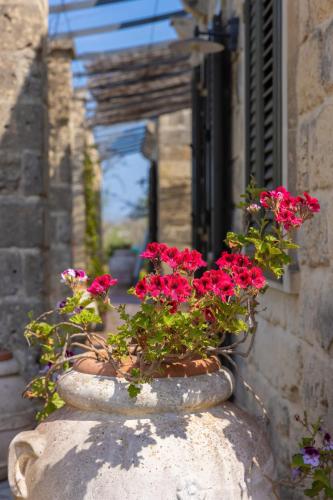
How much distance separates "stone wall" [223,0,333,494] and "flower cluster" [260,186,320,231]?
23 centimetres

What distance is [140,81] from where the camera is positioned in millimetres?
8727

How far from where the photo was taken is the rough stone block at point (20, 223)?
11.4 ft

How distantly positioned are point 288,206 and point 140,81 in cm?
741

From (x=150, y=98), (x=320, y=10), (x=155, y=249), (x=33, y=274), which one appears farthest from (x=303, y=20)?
(x=150, y=98)

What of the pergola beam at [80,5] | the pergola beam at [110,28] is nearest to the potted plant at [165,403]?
the pergola beam at [80,5]

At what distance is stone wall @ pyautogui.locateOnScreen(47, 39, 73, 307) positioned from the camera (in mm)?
6914

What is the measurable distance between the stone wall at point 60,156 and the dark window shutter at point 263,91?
149 inches

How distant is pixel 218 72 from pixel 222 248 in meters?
1.13

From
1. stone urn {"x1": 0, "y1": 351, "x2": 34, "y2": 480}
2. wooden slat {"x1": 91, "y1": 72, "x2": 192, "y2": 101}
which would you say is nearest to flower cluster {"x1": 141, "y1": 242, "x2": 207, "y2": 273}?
stone urn {"x1": 0, "y1": 351, "x2": 34, "y2": 480}

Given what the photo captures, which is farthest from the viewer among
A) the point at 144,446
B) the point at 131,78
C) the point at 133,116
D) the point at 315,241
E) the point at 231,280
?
the point at 133,116

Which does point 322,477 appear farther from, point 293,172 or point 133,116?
point 133,116

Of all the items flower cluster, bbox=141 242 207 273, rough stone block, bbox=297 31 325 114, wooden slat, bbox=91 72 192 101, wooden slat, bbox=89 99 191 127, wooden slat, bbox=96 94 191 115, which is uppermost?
wooden slat, bbox=91 72 192 101

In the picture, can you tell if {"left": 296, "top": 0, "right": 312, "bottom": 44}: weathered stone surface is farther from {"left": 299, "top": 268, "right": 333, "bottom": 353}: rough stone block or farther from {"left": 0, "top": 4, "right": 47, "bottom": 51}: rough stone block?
{"left": 0, "top": 4, "right": 47, "bottom": 51}: rough stone block

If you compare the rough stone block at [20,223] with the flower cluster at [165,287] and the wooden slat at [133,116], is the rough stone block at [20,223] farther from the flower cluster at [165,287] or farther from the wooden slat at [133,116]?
the wooden slat at [133,116]
